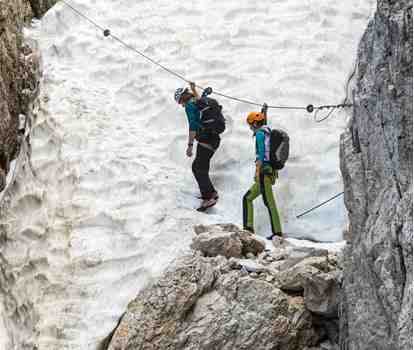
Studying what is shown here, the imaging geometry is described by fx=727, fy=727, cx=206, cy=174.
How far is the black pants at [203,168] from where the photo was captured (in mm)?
11984

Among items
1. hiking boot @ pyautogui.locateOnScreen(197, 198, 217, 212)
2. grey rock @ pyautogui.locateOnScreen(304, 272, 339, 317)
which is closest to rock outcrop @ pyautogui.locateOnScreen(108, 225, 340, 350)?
grey rock @ pyautogui.locateOnScreen(304, 272, 339, 317)

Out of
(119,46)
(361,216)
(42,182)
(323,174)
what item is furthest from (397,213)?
(119,46)

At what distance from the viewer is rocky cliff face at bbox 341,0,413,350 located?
602cm

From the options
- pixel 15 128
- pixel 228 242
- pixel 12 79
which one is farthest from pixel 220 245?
pixel 12 79

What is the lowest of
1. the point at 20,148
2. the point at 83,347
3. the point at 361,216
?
the point at 83,347

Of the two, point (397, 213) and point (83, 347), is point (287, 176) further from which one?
point (397, 213)

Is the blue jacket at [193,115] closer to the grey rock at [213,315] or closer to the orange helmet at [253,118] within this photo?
the orange helmet at [253,118]

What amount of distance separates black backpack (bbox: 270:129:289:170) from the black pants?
54.2 inches

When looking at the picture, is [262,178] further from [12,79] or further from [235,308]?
[12,79]

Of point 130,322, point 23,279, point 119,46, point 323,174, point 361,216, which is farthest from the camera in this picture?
point 119,46

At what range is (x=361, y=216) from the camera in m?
7.36

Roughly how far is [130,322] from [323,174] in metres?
4.66

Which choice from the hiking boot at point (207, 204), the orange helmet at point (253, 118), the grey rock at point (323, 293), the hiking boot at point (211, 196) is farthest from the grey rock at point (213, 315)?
the hiking boot at point (211, 196)

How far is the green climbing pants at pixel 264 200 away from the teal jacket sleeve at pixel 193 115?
4.96 feet
